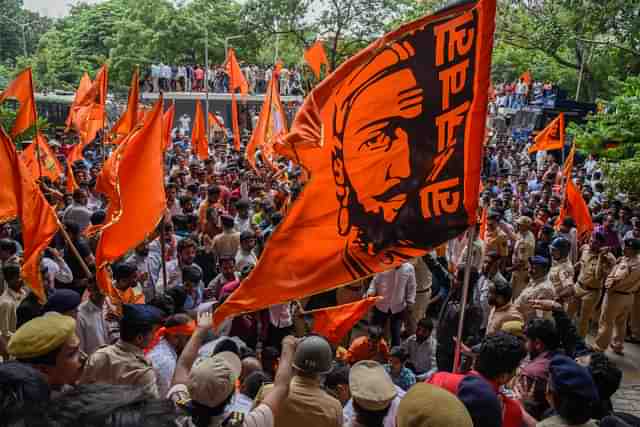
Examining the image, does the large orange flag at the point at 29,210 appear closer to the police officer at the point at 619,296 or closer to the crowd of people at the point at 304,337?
the crowd of people at the point at 304,337

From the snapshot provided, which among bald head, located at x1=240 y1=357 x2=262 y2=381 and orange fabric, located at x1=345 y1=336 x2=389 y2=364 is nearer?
bald head, located at x1=240 y1=357 x2=262 y2=381

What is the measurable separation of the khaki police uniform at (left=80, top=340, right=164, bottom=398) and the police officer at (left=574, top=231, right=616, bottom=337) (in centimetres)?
Result: 577

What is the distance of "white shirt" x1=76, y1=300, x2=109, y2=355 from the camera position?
4.46 metres

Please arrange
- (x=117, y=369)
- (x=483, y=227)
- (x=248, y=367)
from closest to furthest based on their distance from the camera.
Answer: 1. (x=117, y=369)
2. (x=248, y=367)
3. (x=483, y=227)

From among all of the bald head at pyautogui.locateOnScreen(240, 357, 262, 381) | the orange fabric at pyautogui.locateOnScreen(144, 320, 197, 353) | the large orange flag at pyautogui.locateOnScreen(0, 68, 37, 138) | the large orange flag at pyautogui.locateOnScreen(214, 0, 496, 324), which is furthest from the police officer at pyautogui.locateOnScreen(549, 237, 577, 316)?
the large orange flag at pyautogui.locateOnScreen(0, 68, 37, 138)

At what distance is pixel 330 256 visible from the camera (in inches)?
140

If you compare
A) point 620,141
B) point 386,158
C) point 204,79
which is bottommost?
point 386,158

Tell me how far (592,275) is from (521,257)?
2.93ft

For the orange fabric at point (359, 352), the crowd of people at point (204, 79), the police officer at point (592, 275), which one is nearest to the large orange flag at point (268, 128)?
Result: the police officer at point (592, 275)

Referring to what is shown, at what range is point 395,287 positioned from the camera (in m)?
6.38

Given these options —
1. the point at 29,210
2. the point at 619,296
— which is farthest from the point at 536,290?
the point at 29,210

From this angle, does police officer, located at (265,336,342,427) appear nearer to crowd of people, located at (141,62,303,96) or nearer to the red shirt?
the red shirt

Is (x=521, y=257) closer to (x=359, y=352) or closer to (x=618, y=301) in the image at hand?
(x=618, y=301)

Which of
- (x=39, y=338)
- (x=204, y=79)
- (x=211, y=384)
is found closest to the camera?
(x=211, y=384)
